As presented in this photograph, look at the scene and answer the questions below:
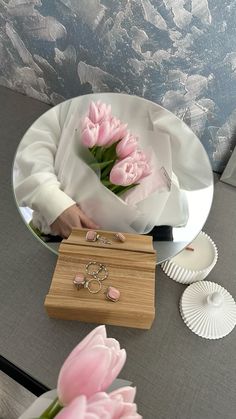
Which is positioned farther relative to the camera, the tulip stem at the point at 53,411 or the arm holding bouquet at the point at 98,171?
the arm holding bouquet at the point at 98,171

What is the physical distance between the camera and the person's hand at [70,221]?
0.52 meters

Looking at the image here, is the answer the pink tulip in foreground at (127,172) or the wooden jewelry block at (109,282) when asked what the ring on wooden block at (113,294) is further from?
the pink tulip in foreground at (127,172)

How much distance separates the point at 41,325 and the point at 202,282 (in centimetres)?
23

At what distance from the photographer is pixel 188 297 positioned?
51 centimetres

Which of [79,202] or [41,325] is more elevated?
[79,202]

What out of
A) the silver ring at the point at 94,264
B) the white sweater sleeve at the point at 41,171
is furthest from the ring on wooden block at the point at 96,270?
the white sweater sleeve at the point at 41,171

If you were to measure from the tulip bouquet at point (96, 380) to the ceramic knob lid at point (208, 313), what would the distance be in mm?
285

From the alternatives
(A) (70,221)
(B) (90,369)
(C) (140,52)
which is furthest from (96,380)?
(C) (140,52)

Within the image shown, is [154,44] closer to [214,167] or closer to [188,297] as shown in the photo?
[214,167]

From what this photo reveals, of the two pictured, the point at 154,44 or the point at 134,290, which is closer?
the point at 134,290

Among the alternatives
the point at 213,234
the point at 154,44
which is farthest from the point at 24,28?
the point at 213,234

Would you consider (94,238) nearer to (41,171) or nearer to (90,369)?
(41,171)

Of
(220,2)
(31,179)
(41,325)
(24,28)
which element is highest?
(220,2)

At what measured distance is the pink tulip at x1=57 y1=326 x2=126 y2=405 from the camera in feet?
0.68
